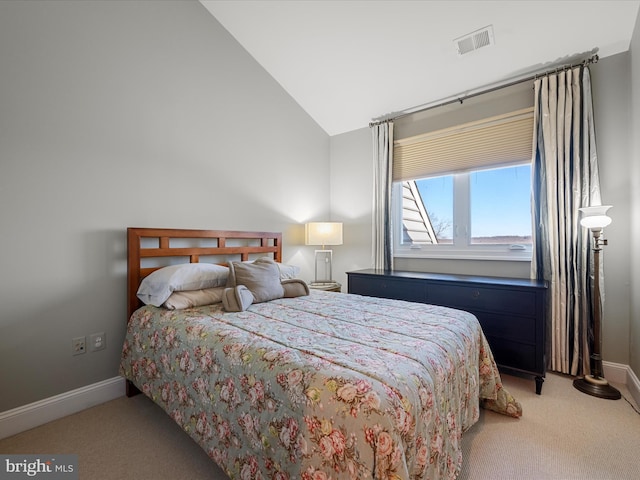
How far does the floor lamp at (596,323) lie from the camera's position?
207cm

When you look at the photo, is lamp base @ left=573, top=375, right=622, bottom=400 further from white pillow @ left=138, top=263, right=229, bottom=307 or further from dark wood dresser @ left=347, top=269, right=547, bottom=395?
white pillow @ left=138, top=263, right=229, bottom=307

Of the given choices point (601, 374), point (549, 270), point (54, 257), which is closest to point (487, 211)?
point (549, 270)

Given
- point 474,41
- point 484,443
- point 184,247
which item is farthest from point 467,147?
point 184,247

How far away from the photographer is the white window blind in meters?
2.70

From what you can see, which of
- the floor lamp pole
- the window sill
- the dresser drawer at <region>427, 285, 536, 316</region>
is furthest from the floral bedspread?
the window sill

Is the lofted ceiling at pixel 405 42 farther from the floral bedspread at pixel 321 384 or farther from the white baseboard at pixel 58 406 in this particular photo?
the white baseboard at pixel 58 406

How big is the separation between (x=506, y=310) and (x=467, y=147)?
1593 millimetres

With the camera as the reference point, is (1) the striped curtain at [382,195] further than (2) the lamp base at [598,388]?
Yes

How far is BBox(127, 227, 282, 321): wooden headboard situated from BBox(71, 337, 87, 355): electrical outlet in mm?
287

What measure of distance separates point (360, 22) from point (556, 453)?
3186 millimetres

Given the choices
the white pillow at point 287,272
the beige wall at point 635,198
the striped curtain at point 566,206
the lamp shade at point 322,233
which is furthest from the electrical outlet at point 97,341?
the beige wall at point 635,198

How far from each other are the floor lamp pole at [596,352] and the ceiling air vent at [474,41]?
1639 mm

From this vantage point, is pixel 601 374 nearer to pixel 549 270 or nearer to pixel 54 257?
pixel 549 270

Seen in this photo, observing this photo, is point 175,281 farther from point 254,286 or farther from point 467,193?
point 467,193
